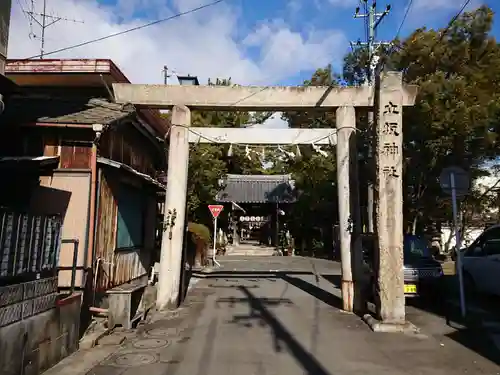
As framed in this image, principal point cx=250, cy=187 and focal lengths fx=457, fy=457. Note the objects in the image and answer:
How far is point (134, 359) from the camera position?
23.3ft

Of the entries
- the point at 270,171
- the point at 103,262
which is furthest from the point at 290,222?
the point at 103,262

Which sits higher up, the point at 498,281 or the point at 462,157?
the point at 462,157

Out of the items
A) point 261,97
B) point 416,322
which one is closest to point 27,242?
point 261,97

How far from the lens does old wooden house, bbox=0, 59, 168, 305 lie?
934cm

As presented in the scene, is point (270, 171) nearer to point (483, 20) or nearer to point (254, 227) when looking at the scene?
point (254, 227)

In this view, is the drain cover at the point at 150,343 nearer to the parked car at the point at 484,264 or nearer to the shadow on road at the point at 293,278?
the shadow on road at the point at 293,278

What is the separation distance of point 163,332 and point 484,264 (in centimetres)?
841

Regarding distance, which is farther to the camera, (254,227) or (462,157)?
(254,227)

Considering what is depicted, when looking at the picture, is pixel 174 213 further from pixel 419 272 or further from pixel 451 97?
pixel 451 97

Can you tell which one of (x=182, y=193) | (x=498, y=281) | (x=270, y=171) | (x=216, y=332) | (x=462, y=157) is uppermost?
(x=270, y=171)

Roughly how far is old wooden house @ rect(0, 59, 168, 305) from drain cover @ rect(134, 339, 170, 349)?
1620 mm

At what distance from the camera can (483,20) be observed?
17.1 m

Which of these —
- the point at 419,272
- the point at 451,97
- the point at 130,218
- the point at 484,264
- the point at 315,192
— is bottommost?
the point at 419,272

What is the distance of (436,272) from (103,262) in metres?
8.40
